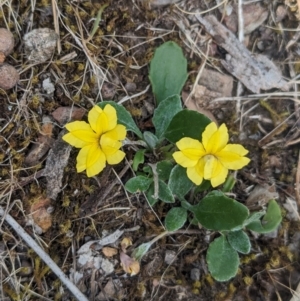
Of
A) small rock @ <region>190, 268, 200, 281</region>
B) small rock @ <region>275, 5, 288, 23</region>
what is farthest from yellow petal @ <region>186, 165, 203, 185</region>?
small rock @ <region>275, 5, 288, 23</region>

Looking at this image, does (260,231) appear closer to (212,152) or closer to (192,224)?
(192,224)

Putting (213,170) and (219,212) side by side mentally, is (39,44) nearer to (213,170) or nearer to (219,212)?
(213,170)

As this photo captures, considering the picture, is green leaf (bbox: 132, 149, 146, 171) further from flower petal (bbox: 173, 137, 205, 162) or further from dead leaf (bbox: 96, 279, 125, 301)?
dead leaf (bbox: 96, 279, 125, 301)

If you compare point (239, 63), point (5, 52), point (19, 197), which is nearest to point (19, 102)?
point (5, 52)

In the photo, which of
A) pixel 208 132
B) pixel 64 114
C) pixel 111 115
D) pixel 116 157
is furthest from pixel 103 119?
pixel 208 132

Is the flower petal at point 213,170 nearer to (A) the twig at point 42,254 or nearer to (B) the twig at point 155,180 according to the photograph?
(B) the twig at point 155,180

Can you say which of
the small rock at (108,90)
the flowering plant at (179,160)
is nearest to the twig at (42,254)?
the flowering plant at (179,160)
